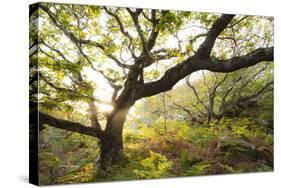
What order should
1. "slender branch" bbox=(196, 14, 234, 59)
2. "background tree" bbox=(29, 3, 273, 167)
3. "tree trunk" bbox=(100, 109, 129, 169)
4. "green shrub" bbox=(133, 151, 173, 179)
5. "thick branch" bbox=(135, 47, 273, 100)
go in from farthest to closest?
"slender branch" bbox=(196, 14, 234, 59) → "thick branch" bbox=(135, 47, 273, 100) → "green shrub" bbox=(133, 151, 173, 179) → "tree trunk" bbox=(100, 109, 129, 169) → "background tree" bbox=(29, 3, 273, 167)

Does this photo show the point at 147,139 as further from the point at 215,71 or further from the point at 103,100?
the point at 215,71

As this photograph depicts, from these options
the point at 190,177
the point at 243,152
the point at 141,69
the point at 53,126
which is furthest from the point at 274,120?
the point at 53,126

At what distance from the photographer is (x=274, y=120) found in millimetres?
10008

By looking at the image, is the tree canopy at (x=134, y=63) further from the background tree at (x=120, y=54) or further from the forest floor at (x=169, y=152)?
the forest floor at (x=169, y=152)

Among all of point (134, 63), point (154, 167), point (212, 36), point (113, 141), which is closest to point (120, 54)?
point (134, 63)

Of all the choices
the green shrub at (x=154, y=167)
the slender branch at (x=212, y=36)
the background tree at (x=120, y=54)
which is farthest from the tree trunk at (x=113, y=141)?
the slender branch at (x=212, y=36)

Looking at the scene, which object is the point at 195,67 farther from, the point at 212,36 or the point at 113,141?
the point at 113,141

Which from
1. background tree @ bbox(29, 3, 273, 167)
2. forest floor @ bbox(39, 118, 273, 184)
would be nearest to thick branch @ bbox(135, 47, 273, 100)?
background tree @ bbox(29, 3, 273, 167)

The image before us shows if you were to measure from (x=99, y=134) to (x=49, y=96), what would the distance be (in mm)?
902

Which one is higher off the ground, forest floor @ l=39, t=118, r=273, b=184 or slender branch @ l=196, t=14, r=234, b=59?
slender branch @ l=196, t=14, r=234, b=59

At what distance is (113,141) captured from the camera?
8.86 meters

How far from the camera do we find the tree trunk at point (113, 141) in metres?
8.79

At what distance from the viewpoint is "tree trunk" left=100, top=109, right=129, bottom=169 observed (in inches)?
346

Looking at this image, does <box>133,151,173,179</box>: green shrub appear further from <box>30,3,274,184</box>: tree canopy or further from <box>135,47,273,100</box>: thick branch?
<box>135,47,273,100</box>: thick branch
